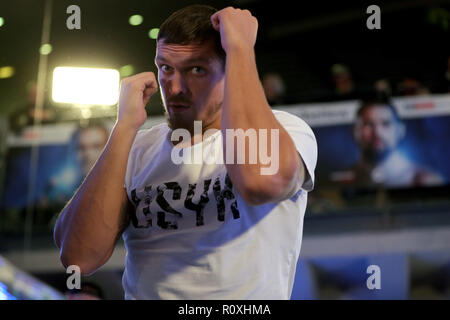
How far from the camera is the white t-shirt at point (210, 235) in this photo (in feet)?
2.81

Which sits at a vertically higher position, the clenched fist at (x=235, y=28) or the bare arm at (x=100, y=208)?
the clenched fist at (x=235, y=28)

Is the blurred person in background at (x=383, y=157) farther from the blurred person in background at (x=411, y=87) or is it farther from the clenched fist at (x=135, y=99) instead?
the clenched fist at (x=135, y=99)

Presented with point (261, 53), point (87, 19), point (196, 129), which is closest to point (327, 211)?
point (261, 53)

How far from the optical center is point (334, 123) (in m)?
3.62

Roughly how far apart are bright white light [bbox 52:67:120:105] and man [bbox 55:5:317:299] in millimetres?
445

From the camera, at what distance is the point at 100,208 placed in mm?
929

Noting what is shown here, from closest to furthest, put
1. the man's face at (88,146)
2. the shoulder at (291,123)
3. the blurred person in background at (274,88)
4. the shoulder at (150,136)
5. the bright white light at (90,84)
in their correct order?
the shoulder at (291,123), the shoulder at (150,136), the bright white light at (90,84), the man's face at (88,146), the blurred person in background at (274,88)

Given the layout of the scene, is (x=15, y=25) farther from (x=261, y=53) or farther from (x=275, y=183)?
(x=261, y=53)

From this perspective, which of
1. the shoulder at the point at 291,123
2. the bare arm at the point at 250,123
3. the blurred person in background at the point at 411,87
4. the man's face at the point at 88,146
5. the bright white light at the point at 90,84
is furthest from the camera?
the blurred person in background at the point at 411,87

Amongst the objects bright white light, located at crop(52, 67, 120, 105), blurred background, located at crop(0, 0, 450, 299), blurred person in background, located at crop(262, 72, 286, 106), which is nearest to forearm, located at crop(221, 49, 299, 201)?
bright white light, located at crop(52, 67, 120, 105)

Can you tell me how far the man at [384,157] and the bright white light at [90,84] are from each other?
93.5 inches

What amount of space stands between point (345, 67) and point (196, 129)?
347cm

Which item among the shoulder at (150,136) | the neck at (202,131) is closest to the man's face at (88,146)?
the shoulder at (150,136)

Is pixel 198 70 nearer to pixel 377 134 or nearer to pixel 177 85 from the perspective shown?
pixel 177 85
